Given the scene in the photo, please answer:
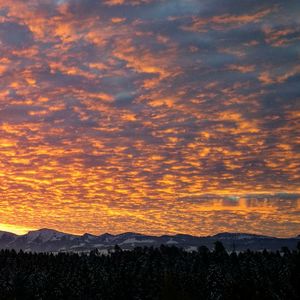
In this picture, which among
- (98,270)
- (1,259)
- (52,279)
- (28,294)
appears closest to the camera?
(28,294)

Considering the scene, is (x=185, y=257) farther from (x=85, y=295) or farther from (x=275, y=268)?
(x=85, y=295)

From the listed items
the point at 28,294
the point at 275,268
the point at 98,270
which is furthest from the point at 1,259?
the point at 275,268

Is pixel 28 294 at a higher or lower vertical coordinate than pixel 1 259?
lower

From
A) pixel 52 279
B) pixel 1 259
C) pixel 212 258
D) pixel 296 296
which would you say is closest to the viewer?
pixel 296 296

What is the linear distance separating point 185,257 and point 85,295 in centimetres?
6054

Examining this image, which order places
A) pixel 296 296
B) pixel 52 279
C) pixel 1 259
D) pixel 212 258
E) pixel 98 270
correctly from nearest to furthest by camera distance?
1. pixel 296 296
2. pixel 52 279
3. pixel 98 270
4. pixel 1 259
5. pixel 212 258

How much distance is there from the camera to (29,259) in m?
160

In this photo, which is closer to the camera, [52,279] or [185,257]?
[52,279]

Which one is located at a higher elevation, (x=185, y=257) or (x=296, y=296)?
(x=185, y=257)

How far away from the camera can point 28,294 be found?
362ft

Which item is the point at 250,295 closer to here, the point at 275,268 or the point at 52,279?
the point at 52,279

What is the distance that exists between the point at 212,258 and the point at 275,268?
112ft

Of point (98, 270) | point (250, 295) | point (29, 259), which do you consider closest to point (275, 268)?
point (98, 270)

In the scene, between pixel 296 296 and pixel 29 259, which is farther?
pixel 29 259
